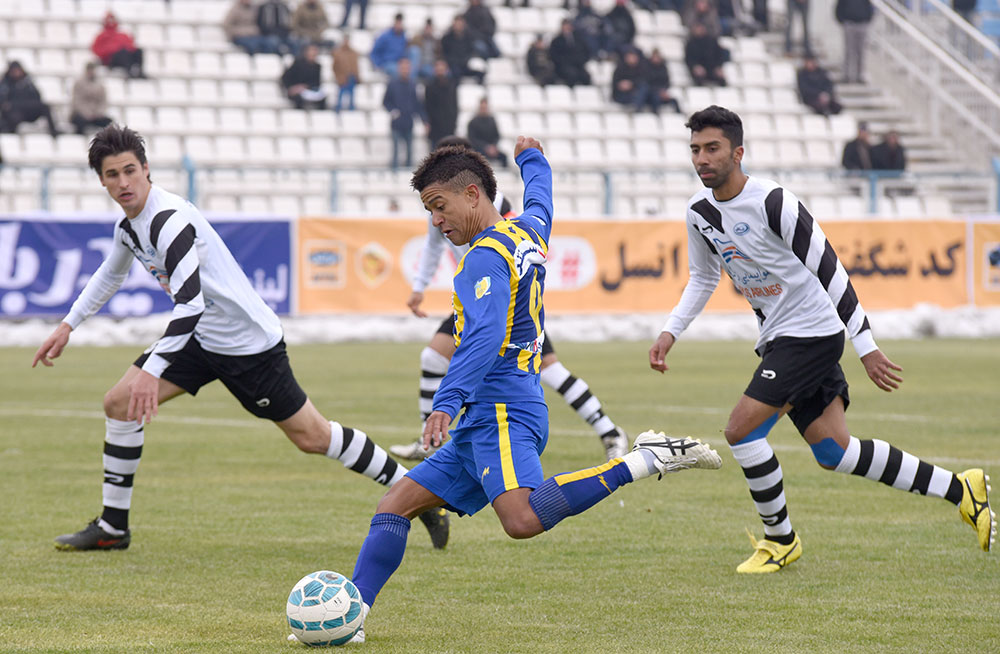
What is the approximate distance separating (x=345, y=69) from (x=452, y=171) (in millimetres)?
22353

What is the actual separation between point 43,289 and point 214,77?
8387mm

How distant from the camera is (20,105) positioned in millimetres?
24094

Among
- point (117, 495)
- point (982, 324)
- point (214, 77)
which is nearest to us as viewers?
point (117, 495)

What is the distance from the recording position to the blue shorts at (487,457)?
17.1ft

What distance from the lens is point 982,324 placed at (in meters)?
24.1

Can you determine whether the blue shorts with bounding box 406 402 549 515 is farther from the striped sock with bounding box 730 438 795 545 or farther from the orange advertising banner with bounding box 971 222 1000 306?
the orange advertising banner with bounding box 971 222 1000 306

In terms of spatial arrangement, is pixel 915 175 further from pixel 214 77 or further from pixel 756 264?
pixel 756 264

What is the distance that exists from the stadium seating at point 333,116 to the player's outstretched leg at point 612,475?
1744 centimetres

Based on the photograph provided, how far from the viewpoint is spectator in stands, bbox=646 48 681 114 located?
29438 millimetres

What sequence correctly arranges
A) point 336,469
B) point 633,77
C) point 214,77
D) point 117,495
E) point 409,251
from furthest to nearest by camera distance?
1. point 633,77
2. point 214,77
3. point 409,251
4. point 336,469
5. point 117,495

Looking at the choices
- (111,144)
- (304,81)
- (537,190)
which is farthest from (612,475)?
(304,81)

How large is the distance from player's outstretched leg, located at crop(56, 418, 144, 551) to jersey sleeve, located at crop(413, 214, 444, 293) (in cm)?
355

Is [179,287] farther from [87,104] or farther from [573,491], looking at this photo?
[87,104]

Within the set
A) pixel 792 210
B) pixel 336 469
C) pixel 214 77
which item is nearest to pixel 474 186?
pixel 792 210
